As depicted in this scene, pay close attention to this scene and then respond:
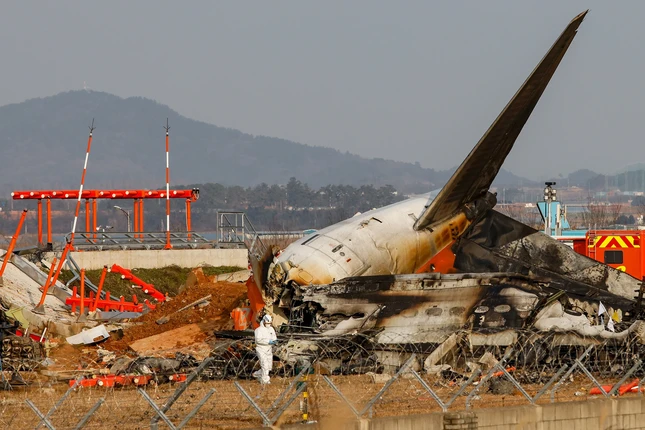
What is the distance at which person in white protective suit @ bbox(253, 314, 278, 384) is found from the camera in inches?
934

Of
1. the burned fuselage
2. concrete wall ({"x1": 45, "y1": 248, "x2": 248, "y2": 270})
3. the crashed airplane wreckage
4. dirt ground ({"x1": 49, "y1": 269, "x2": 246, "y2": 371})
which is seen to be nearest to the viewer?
the burned fuselage

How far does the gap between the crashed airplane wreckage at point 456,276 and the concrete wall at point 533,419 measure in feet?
17.5

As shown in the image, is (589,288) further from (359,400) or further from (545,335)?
(359,400)

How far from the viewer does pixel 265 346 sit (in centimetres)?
2416

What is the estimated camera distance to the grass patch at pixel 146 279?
4984cm

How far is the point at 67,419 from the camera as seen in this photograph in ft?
58.9

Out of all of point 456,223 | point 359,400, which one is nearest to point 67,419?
point 359,400

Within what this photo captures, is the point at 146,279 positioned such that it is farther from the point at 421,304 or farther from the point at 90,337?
the point at 421,304

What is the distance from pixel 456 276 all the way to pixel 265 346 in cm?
590

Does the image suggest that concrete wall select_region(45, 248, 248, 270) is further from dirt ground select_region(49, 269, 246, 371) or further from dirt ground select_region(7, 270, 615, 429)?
dirt ground select_region(7, 270, 615, 429)

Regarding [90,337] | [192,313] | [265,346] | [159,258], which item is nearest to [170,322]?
[192,313]

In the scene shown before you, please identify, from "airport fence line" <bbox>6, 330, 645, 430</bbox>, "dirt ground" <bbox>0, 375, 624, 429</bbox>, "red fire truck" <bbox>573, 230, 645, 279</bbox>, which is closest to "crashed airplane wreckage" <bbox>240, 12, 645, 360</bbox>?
"airport fence line" <bbox>6, 330, 645, 430</bbox>

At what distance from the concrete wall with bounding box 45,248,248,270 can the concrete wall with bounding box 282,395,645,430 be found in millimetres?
34912

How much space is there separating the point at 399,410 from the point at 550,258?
1427 centimetres
